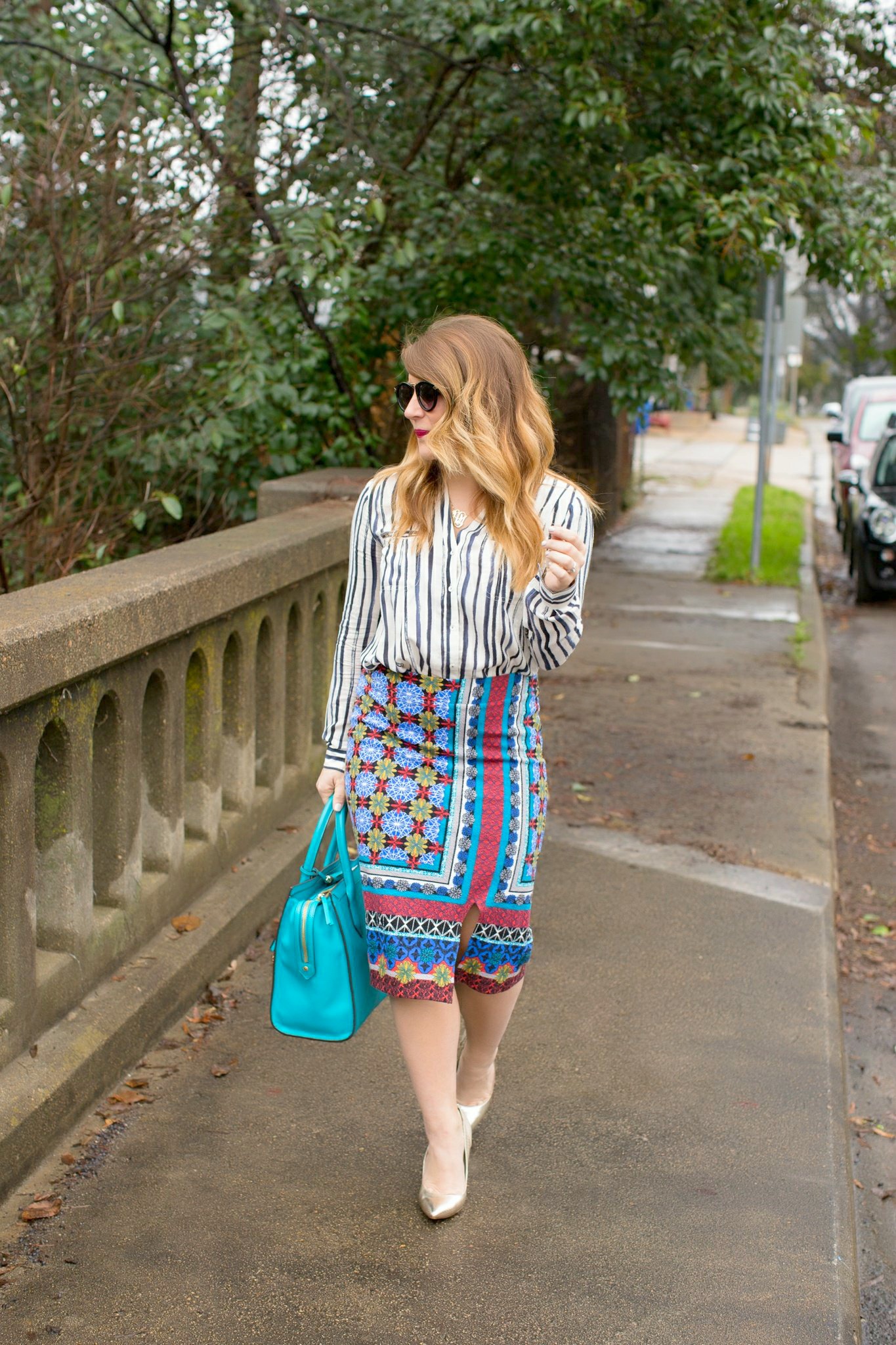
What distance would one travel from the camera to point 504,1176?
128 inches

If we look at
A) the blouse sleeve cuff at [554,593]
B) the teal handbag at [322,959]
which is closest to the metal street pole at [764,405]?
the blouse sleeve cuff at [554,593]

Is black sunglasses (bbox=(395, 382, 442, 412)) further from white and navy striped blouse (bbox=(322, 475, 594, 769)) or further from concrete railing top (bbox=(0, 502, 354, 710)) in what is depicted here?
concrete railing top (bbox=(0, 502, 354, 710))

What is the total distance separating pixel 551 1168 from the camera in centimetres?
330

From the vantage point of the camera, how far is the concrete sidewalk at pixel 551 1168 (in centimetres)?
274

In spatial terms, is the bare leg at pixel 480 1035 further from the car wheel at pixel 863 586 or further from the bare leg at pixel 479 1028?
the car wheel at pixel 863 586

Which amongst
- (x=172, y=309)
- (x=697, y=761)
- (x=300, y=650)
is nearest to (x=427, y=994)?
(x=300, y=650)

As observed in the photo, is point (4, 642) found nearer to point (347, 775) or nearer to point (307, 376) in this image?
point (347, 775)

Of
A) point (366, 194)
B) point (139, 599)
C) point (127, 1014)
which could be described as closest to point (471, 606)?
point (139, 599)

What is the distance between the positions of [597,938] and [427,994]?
1945mm

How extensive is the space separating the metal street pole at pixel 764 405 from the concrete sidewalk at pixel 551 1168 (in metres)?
7.74

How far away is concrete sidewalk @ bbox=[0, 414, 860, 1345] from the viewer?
2.74m

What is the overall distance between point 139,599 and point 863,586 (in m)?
11.3

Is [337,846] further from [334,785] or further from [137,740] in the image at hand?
[137,740]

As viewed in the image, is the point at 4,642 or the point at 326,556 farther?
the point at 326,556
